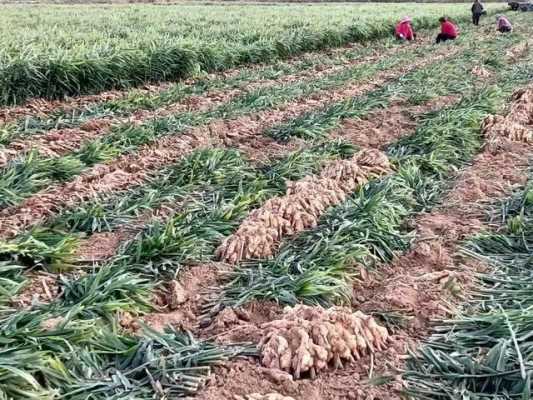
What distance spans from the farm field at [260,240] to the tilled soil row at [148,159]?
26mm

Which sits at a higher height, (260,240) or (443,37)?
(443,37)

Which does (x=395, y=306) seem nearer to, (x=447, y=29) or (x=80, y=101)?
(x=80, y=101)

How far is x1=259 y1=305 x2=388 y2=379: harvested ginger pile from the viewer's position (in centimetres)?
302

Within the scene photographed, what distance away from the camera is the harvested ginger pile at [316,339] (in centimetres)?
302

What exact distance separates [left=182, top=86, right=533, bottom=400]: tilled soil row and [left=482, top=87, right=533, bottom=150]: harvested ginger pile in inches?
62.5

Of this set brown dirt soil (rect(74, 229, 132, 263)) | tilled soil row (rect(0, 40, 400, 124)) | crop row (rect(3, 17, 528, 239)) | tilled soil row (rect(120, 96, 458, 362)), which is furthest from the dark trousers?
tilled soil row (rect(120, 96, 458, 362))

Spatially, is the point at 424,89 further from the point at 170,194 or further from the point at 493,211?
the point at 170,194

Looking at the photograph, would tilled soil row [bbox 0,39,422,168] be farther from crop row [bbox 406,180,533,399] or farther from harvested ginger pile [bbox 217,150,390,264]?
crop row [bbox 406,180,533,399]

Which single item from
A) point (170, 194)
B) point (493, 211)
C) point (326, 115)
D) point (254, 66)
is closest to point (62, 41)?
point (254, 66)

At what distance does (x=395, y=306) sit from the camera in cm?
362

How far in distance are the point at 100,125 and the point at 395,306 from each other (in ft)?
→ 15.9

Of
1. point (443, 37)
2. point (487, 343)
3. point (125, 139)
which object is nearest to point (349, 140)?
point (125, 139)

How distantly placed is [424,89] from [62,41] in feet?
22.1

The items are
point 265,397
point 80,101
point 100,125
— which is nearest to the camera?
point 265,397
